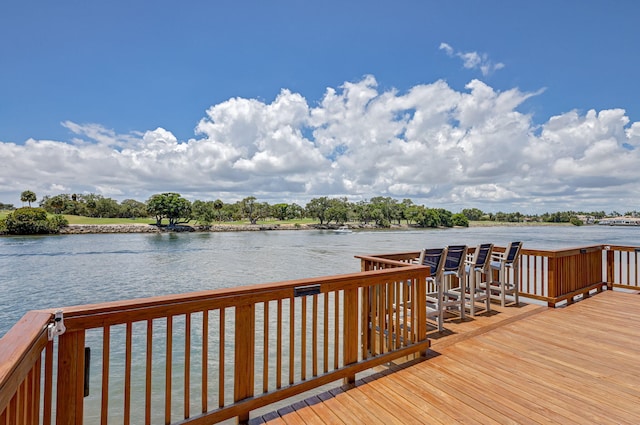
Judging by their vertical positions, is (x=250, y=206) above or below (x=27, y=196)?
below

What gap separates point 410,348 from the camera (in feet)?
9.78

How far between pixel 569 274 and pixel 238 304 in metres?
5.68

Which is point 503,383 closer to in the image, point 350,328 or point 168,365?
point 350,328

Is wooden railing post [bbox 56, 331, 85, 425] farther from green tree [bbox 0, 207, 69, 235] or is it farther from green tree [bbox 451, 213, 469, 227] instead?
green tree [bbox 451, 213, 469, 227]

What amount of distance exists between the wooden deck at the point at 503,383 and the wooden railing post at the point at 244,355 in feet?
0.78

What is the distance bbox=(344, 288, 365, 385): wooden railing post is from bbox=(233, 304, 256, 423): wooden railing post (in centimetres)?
84

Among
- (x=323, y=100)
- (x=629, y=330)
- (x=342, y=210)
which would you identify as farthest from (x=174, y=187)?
(x=629, y=330)

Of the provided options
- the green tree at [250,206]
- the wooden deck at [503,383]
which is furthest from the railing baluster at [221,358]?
the green tree at [250,206]

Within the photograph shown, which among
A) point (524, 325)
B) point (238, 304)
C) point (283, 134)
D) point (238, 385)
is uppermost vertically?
point (283, 134)

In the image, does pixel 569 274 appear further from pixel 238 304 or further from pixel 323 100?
pixel 323 100

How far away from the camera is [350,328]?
2.56 m

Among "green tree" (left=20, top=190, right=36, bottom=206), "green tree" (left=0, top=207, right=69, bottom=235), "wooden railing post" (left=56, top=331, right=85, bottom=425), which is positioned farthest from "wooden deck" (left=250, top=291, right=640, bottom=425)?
"green tree" (left=20, top=190, right=36, bottom=206)

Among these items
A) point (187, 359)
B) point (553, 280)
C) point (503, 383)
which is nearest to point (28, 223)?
point (187, 359)

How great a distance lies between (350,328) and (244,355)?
0.93 meters
